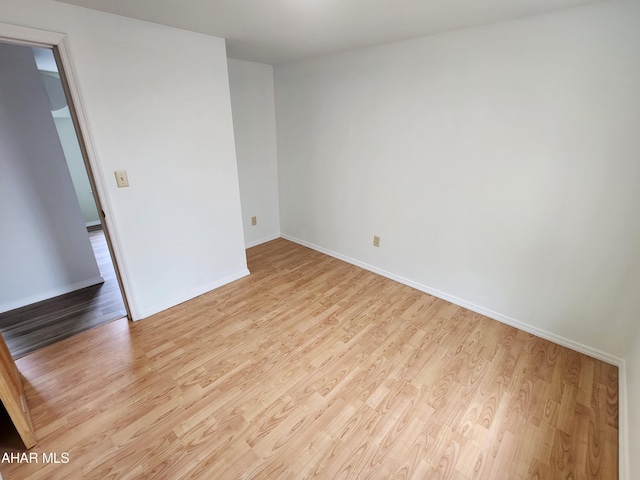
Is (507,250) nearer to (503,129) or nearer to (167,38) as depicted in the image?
(503,129)

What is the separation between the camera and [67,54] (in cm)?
162

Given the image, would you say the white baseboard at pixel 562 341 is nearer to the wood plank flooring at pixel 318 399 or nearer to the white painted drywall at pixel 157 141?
the wood plank flooring at pixel 318 399

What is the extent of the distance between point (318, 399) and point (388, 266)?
5.29ft

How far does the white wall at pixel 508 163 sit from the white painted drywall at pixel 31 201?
2309 millimetres

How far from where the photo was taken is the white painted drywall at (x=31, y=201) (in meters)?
2.19

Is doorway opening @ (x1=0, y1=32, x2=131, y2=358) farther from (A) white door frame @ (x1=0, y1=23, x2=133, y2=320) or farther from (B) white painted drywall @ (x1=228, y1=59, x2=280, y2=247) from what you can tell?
(B) white painted drywall @ (x1=228, y1=59, x2=280, y2=247)

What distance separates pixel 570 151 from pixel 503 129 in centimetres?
41

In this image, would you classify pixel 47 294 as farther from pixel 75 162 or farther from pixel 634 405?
pixel 634 405

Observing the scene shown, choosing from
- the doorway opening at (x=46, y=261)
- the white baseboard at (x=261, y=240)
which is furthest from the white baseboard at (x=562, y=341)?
the doorway opening at (x=46, y=261)

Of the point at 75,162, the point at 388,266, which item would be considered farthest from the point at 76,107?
the point at 75,162

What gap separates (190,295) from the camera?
2555 mm

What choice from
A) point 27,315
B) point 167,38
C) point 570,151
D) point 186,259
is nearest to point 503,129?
point 570,151

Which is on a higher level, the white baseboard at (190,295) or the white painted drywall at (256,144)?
the white painted drywall at (256,144)

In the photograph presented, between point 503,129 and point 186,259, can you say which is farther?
point 186,259
